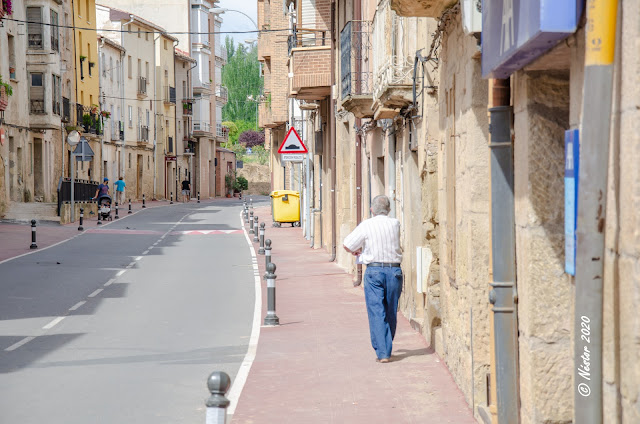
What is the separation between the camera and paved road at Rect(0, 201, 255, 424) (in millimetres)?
8867

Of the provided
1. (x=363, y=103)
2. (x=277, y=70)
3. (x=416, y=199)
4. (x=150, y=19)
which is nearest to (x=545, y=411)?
(x=416, y=199)

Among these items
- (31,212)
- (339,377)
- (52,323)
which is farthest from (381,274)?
(31,212)

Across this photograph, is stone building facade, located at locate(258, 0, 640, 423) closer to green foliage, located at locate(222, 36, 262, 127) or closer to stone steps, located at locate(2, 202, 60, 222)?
stone steps, located at locate(2, 202, 60, 222)

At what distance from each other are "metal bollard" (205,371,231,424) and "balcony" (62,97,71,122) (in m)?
51.2

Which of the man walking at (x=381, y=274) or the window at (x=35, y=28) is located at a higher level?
the window at (x=35, y=28)

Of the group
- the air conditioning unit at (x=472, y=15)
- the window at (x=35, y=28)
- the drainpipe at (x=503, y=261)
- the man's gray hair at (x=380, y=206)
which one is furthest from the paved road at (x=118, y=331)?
the window at (x=35, y=28)

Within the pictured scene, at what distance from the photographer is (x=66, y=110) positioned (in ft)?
182

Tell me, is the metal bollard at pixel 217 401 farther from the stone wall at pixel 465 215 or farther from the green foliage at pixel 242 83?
the green foliage at pixel 242 83

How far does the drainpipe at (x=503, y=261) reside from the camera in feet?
22.4

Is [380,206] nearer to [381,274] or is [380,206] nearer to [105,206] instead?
[381,274]

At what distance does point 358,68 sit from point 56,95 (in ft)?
118

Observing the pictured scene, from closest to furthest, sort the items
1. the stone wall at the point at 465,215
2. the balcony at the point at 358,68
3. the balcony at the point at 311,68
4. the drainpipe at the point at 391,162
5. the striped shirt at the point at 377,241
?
the stone wall at the point at 465,215
the striped shirt at the point at 377,241
the drainpipe at the point at 391,162
the balcony at the point at 358,68
the balcony at the point at 311,68

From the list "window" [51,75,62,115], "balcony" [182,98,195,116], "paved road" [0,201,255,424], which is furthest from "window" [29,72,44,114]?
"balcony" [182,98,195,116]

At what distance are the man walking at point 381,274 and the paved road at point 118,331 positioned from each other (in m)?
1.53
